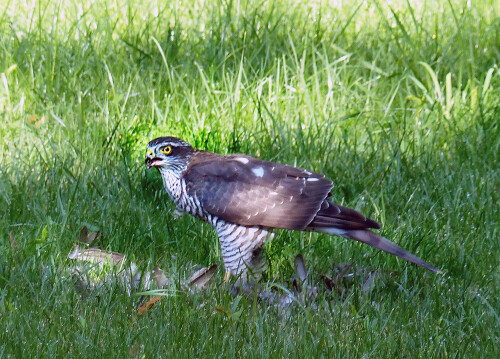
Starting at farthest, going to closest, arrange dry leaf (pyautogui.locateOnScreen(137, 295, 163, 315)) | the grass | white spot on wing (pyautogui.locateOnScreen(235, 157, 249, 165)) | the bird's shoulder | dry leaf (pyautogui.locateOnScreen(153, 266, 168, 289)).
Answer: white spot on wing (pyautogui.locateOnScreen(235, 157, 249, 165)) → the bird's shoulder → dry leaf (pyautogui.locateOnScreen(153, 266, 168, 289)) → dry leaf (pyautogui.locateOnScreen(137, 295, 163, 315)) → the grass

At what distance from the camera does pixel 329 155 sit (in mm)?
5723

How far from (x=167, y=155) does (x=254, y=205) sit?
0.60 m

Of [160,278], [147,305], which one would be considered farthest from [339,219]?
[147,305]

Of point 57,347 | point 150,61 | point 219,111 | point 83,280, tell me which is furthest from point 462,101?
point 57,347

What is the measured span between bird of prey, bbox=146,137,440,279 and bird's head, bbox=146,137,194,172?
0.04ft

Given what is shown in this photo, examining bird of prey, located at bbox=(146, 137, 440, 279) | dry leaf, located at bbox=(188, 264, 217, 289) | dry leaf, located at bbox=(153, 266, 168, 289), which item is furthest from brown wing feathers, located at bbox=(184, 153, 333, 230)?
dry leaf, located at bbox=(153, 266, 168, 289)

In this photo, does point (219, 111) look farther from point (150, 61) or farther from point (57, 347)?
point (57, 347)

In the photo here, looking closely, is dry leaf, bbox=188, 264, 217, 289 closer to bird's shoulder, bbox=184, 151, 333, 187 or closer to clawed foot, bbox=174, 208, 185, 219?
bird's shoulder, bbox=184, 151, 333, 187

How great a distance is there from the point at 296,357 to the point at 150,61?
3649 millimetres

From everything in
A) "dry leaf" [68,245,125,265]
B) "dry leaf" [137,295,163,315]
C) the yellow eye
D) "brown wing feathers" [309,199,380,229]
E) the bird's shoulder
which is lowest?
"dry leaf" [137,295,163,315]

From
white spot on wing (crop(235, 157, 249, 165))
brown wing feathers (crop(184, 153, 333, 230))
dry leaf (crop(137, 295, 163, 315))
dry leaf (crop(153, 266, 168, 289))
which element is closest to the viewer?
dry leaf (crop(137, 295, 163, 315))

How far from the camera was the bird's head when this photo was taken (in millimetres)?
4652

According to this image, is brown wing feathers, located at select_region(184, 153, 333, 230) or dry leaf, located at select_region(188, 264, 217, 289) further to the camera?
brown wing feathers, located at select_region(184, 153, 333, 230)

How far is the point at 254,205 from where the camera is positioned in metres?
4.38
